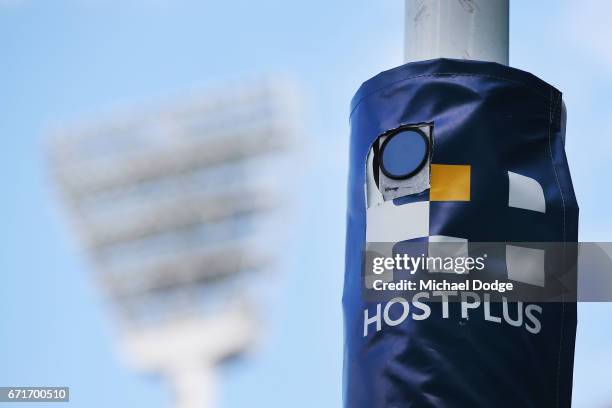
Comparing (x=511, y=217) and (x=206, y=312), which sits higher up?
(x=511, y=217)

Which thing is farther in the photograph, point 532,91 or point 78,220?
point 78,220

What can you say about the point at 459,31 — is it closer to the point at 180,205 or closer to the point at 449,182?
the point at 449,182

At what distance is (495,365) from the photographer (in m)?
4.91

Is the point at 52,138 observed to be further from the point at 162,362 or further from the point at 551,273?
the point at 551,273

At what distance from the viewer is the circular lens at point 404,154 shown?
5203mm

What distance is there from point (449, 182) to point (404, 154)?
23 centimetres

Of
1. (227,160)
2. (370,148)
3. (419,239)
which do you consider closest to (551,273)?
(419,239)

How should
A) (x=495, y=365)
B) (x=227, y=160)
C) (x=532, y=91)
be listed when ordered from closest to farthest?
(x=495, y=365) → (x=532, y=91) → (x=227, y=160)

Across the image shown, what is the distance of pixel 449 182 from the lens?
5.12 meters

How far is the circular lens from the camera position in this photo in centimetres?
520

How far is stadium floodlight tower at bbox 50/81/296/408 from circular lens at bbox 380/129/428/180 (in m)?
32.1

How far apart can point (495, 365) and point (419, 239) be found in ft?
1.77

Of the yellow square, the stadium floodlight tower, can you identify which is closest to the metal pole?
the yellow square

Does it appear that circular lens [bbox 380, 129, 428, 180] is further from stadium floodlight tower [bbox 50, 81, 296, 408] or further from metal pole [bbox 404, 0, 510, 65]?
stadium floodlight tower [bbox 50, 81, 296, 408]
